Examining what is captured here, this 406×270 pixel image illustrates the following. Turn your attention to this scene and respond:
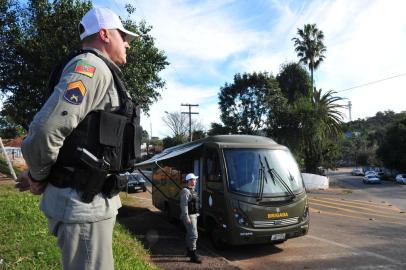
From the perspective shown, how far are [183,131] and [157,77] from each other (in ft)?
165

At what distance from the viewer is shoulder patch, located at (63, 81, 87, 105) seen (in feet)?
7.22

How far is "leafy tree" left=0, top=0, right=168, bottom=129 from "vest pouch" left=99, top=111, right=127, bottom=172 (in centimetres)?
1343

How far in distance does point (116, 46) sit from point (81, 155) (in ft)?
2.46

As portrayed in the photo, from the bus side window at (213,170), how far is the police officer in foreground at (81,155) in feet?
25.8

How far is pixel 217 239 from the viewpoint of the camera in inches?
398

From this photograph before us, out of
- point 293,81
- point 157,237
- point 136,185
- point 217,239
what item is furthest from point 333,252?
point 293,81

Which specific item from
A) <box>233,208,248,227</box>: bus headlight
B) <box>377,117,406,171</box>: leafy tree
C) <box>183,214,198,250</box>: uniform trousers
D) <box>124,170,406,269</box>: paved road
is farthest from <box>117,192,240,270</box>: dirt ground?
<box>377,117,406,171</box>: leafy tree

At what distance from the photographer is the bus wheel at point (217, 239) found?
9.96 meters

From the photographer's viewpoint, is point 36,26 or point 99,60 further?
point 36,26

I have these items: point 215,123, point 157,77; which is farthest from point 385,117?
point 157,77

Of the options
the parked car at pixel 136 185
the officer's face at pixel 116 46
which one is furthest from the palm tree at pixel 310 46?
the officer's face at pixel 116 46

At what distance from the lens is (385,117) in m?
138

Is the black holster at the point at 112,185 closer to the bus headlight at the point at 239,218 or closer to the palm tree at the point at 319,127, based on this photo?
the bus headlight at the point at 239,218

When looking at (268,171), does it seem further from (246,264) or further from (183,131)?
(183,131)
